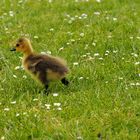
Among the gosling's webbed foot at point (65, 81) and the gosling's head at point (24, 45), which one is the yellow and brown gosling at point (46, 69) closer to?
the gosling's webbed foot at point (65, 81)

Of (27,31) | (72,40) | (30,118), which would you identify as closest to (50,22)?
(27,31)

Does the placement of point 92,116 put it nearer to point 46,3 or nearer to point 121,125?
point 121,125

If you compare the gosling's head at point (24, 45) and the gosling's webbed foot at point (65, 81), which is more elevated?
the gosling's head at point (24, 45)

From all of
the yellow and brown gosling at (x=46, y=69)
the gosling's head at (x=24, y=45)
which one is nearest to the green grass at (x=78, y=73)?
the yellow and brown gosling at (x=46, y=69)

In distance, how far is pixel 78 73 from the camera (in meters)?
7.95

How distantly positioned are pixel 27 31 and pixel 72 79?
323 centimetres

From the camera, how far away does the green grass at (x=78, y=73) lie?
606cm

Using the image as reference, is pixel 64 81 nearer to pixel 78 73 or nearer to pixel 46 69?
pixel 46 69

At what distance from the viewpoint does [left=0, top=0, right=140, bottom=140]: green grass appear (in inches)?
239

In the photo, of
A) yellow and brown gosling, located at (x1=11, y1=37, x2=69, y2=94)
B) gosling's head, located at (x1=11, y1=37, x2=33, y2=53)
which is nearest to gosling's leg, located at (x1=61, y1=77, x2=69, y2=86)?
yellow and brown gosling, located at (x1=11, y1=37, x2=69, y2=94)

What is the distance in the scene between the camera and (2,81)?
7848 mm

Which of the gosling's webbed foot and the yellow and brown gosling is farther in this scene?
the gosling's webbed foot

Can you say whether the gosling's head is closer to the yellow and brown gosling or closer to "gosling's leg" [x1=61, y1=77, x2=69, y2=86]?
the yellow and brown gosling

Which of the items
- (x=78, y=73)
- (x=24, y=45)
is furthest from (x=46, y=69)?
(x=78, y=73)
